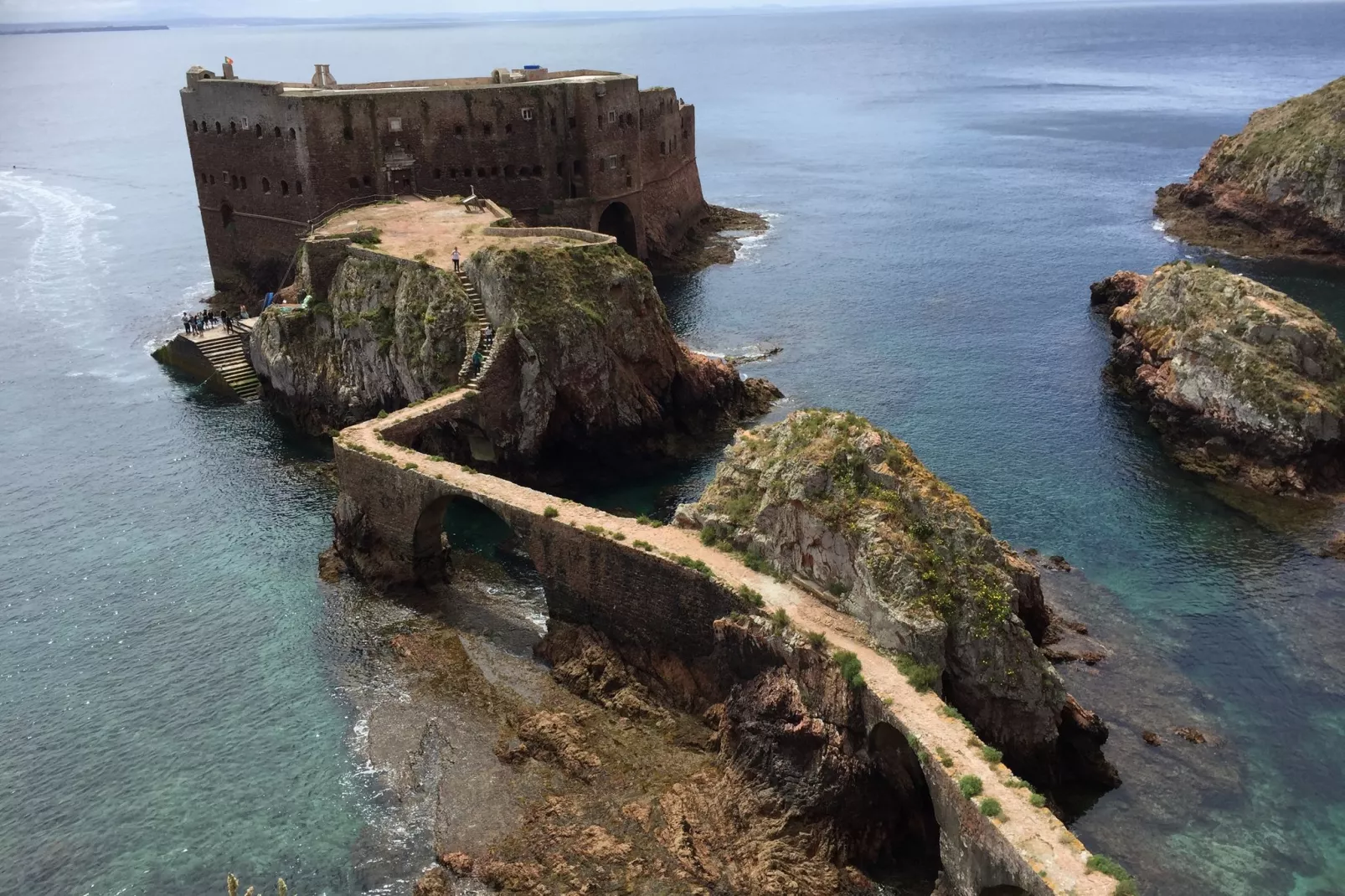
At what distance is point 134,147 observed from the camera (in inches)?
6403

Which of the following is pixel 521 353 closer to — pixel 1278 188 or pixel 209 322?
pixel 209 322

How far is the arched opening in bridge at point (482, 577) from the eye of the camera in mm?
38969

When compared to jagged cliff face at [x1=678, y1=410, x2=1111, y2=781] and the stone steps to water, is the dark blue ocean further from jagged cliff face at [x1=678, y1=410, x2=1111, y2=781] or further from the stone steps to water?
the stone steps to water

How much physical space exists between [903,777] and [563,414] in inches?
1066

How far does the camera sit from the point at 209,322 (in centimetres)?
7038

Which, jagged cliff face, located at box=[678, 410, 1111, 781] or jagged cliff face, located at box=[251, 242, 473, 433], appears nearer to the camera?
jagged cliff face, located at box=[678, 410, 1111, 781]

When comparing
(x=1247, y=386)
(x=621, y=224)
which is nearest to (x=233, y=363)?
(x=621, y=224)

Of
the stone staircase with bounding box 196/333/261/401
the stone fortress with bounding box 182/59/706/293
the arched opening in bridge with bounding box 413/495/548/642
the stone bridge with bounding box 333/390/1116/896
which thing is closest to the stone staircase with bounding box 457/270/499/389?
the stone bridge with bounding box 333/390/1116/896

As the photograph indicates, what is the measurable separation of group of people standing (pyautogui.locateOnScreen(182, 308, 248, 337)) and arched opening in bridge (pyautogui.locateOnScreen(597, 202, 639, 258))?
2626 cm

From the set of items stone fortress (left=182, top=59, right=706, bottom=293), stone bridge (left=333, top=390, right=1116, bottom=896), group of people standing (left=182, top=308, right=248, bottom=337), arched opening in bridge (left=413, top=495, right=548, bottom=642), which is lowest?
arched opening in bridge (left=413, top=495, right=548, bottom=642)

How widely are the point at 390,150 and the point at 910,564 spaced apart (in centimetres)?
5018

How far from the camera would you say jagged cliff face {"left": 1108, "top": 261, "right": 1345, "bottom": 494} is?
47906 mm

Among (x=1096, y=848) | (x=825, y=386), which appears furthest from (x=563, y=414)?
(x=1096, y=848)

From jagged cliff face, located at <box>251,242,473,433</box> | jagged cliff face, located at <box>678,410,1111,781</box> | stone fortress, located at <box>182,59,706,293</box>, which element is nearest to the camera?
jagged cliff face, located at <box>678,410,1111,781</box>
